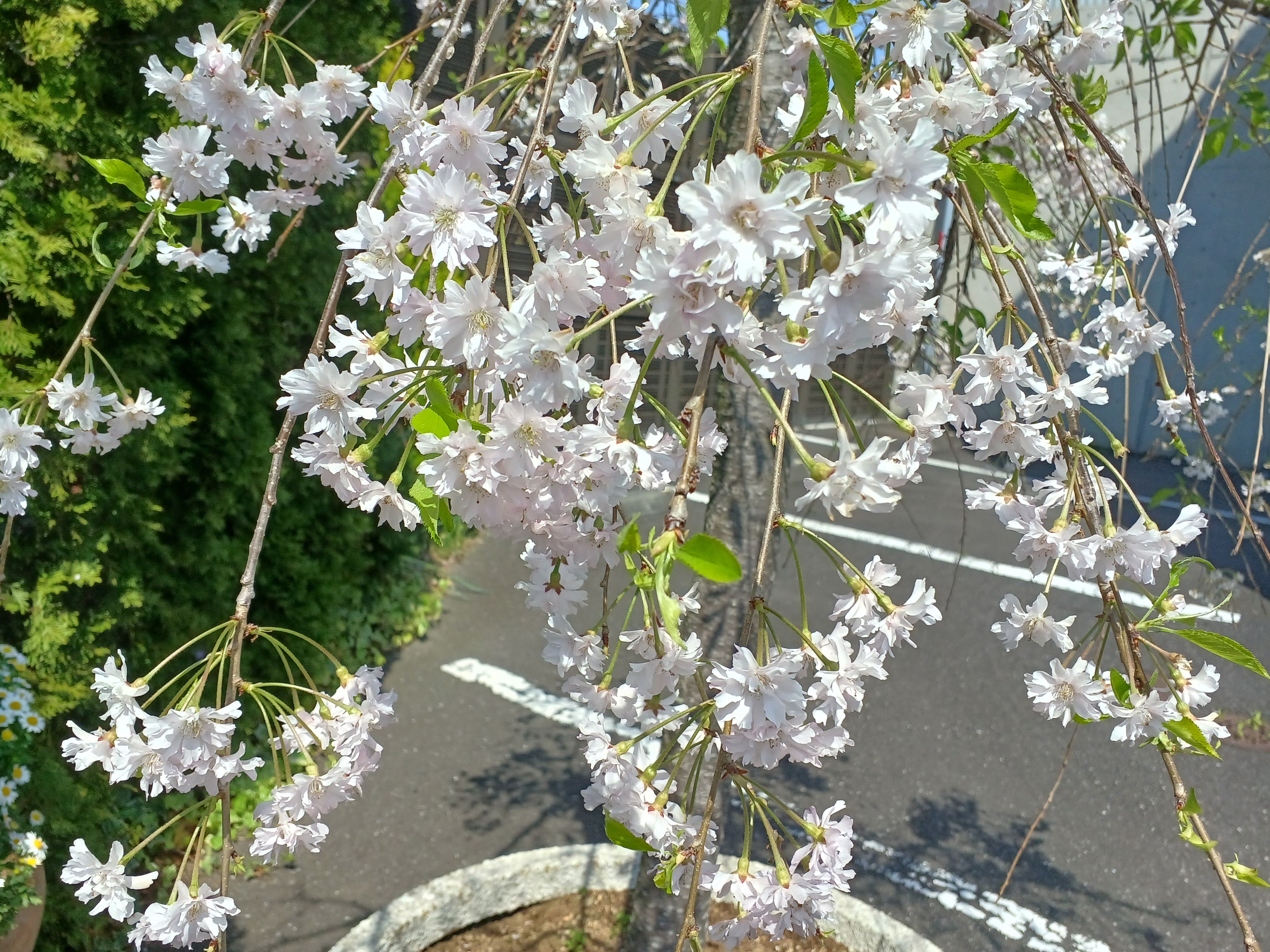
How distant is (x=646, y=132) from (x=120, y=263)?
30.6 inches

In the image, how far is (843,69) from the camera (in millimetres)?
676

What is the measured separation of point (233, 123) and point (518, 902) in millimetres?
1975

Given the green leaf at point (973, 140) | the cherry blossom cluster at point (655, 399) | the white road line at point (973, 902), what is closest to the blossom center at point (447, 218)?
the cherry blossom cluster at point (655, 399)

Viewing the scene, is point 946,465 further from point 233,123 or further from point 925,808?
point 233,123

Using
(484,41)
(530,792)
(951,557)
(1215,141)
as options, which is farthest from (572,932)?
(951,557)

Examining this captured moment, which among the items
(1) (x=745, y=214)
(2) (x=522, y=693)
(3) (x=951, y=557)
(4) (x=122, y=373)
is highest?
(1) (x=745, y=214)

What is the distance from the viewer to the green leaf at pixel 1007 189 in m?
0.83

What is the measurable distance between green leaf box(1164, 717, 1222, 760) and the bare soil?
1419 mm

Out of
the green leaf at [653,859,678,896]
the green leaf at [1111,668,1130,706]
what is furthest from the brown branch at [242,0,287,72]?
the green leaf at [1111,668,1130,706]

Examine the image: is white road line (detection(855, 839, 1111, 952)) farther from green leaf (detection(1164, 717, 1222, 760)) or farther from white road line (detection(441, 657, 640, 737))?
green leaf (detection(1164, 717, 1222, 760))

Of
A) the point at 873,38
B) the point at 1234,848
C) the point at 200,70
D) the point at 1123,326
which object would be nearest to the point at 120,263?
the point at 200,70

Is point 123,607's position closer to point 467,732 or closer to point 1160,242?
point 467,732

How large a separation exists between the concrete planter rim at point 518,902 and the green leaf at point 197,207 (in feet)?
5.32

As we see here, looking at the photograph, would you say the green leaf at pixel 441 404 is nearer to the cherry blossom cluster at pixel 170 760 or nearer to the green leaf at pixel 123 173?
the cherry blossom cluster at pixel 170 760
